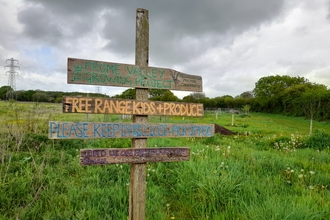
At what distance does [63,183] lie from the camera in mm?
4145

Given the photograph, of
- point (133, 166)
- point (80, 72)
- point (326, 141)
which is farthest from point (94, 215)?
point (326, 141)

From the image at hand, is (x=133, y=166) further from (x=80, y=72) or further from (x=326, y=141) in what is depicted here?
(x=326, y=141)

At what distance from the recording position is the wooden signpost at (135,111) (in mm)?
2582

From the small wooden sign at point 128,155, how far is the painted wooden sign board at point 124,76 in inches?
32.5

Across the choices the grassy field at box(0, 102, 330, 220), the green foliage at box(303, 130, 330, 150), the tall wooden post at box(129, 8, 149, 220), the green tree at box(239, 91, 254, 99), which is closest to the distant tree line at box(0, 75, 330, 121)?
the green foliage at box(303, 130, 330, 150)

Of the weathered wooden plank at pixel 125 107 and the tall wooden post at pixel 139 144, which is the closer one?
the weathered wooden plank at pixel 125 107

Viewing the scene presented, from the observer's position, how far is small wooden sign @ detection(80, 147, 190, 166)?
2621 mm

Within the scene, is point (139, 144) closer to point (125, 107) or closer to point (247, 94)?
point (125, 107)

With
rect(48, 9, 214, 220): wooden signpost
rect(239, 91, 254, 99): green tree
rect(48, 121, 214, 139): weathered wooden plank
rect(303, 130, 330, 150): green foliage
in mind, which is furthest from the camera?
rect(239, 91, 254, 99): green tree

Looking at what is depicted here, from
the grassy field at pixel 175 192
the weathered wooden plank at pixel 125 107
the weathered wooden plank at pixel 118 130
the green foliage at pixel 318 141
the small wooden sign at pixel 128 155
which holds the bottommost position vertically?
the grassy field at pixel 175 192

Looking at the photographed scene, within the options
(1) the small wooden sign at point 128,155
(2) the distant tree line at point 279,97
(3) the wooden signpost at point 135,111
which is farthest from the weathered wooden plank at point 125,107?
(2) the distant tree line at point 279,97

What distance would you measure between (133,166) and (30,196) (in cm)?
202

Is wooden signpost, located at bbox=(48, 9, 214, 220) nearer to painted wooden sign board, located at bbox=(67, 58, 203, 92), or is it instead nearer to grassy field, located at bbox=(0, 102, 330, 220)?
painted wooden sign board, located at bbox=(67, 58, 203, 92)

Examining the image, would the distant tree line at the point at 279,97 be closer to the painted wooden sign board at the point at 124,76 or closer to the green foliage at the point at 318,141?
the green foliage at the point at 318,141
